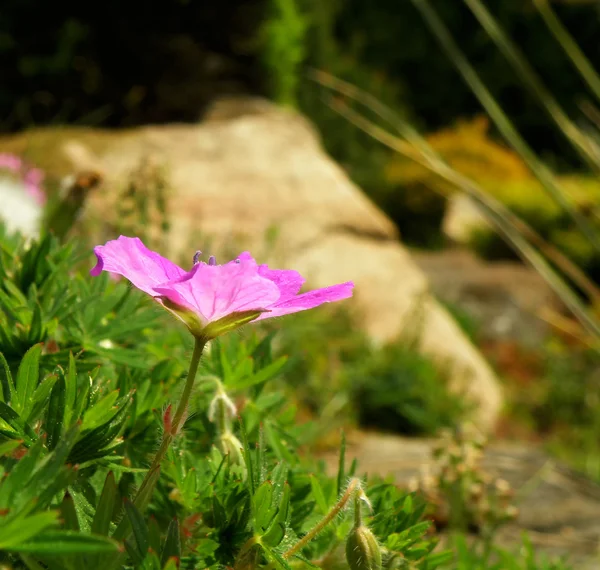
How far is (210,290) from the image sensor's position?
21.9 inches

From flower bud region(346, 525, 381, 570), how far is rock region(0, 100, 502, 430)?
3788mm

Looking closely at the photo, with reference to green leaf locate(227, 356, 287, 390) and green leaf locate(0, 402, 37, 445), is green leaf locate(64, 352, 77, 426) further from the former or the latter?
green leaf locate(227, 356, 287, 390)

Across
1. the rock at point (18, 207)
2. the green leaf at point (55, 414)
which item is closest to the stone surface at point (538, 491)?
the rock at point (18, 207)

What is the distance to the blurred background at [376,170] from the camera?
1760 mm

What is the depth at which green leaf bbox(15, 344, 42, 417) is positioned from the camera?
0.59 metres

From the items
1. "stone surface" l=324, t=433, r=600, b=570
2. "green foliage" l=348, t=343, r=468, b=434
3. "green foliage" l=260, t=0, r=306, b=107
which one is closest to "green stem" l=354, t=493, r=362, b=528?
"stone surface" l=324, t=433, r=600, b=570

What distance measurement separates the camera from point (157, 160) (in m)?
5.04

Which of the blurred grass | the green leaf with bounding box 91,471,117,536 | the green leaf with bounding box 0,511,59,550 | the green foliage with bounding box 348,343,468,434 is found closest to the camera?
the green leaf with bounding box 0,511,59,550

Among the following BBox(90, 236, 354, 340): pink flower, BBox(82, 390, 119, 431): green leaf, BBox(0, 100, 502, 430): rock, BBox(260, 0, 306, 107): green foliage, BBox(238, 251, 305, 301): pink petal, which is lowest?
BBox(0, 100, 502, 430): rock

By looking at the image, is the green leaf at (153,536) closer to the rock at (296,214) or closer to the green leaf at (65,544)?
the green leaf at (65,544)

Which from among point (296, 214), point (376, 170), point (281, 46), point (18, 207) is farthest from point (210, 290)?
point (376, 170)

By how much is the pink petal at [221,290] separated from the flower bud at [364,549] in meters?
0.20

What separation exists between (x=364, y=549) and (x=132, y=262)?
29 cm

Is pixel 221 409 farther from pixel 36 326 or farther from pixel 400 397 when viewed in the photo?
pixel 400 397
